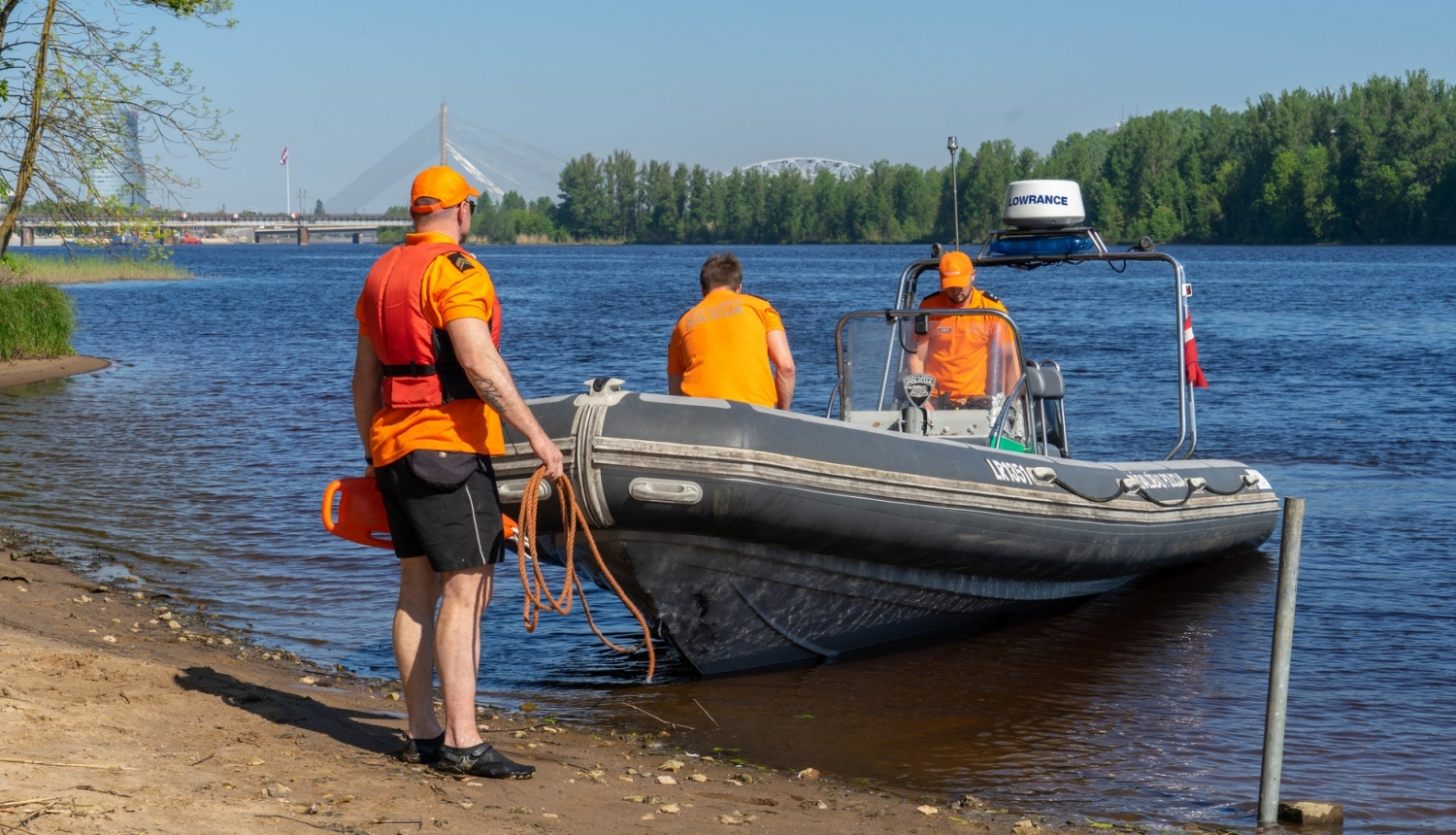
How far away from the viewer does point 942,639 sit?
6648 millimetres

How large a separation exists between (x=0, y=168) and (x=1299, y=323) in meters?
25.5

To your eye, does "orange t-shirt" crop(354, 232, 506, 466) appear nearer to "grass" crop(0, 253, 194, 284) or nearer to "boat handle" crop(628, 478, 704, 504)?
"boat handle" crop(628, 478, 704, 504)

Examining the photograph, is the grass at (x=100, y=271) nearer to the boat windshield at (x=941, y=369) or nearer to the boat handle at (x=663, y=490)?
the boat windshield at (x=941, y=369)

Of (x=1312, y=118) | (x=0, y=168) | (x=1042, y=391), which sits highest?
(x=1312, y=118)

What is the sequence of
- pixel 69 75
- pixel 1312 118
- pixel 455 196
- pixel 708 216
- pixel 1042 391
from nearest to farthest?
pixel 455 196
pixel 1042 391
pixel 69 75
pixel 1312 118
pixel 708 216

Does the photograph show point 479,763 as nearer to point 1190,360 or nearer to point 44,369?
point 1190,360

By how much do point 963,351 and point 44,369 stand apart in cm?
1607

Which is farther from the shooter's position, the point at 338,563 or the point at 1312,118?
the point at 1312,118

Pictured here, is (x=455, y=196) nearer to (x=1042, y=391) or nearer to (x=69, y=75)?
(x=1042, y=391)

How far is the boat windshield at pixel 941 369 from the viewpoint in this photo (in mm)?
7004

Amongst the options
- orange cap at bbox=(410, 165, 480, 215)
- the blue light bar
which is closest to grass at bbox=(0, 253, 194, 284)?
the blue light bar

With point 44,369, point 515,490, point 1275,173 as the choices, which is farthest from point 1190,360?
point 1275,173

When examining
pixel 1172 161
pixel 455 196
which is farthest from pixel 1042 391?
pixel 1172 161

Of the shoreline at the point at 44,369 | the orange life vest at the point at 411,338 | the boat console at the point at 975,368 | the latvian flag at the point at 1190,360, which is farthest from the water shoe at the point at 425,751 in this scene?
the shoreline at the point at 44,369
